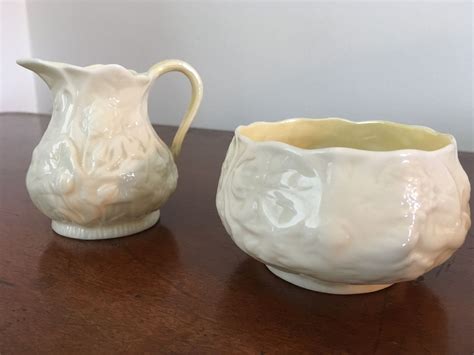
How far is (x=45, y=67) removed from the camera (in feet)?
1.52

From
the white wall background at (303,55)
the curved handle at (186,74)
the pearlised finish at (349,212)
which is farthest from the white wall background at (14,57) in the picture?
the pearlised finish at (349,212)

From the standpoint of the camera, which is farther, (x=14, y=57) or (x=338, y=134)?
(x=14, y=57)

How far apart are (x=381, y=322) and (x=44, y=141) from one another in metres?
0.32

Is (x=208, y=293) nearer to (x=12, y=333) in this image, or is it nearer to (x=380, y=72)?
(x=12, y=333)

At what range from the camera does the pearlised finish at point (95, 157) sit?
466 millimetres

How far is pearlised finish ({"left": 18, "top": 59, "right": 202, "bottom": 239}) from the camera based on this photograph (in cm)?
47

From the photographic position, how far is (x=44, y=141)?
19.5 inches

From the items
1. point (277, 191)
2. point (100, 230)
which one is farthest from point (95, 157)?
point (277, 191)

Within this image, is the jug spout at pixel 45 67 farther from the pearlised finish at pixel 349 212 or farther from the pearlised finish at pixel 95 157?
the pearlised finish at pixel 349 212

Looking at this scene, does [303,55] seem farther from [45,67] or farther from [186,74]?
[45,67]

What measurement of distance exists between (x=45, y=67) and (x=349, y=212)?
0.93 feet

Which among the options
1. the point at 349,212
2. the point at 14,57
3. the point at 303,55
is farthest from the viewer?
the point at 14,57

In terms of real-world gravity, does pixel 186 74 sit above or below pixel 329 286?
above

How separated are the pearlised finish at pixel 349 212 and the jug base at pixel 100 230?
14 cm
